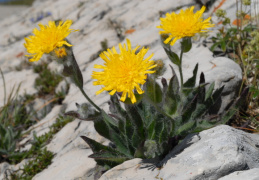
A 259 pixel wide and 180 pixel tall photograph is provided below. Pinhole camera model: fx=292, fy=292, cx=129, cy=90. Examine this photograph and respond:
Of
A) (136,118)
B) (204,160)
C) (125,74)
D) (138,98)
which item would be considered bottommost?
(204,160)

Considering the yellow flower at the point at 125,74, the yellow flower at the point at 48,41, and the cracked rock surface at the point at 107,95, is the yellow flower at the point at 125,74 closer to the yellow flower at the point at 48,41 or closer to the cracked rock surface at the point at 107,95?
the yellow flower at the point at 48,41

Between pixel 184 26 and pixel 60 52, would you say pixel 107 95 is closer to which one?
pixel 60 52

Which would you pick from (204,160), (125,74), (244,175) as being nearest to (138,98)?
(125,74)

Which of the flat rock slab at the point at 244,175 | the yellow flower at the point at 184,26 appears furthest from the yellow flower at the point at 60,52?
the flat rock slab at the point at 244,175

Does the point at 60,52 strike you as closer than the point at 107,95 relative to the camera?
Yes

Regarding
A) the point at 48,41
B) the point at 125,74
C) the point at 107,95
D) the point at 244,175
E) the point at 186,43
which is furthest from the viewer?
the point at 107,95

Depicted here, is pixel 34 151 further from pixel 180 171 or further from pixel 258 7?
pixel 258 7

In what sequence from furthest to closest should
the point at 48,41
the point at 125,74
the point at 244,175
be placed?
1. the point at 48,41
2. the point at 125,74
3. the point at 244,175

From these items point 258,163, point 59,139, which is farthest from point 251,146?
point 59,139
